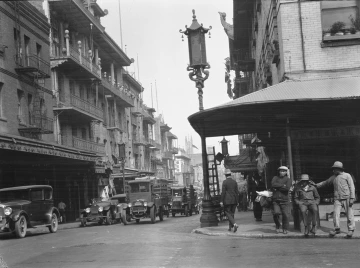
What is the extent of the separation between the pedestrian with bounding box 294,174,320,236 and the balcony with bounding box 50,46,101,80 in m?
25.5

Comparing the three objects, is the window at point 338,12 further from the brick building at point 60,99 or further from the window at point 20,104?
the window at point 20,104

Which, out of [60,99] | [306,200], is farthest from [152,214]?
[60,99]

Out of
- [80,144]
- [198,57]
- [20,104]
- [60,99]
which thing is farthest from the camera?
[80,144]

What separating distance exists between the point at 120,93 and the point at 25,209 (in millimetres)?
33296

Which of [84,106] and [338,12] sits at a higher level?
[84,106]

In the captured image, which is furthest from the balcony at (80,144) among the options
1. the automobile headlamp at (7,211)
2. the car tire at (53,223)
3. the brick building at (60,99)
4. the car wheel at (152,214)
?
the automobile headlamp at (7,211)

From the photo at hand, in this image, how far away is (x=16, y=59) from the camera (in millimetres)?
29516

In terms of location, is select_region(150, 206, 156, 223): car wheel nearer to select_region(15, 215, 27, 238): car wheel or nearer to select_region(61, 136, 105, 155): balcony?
select_region(15, 215, 27, 238): car wheel

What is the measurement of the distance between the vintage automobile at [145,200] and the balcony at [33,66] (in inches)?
323

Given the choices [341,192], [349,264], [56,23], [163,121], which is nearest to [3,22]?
[56,23]

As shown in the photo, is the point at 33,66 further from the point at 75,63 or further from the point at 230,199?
the point at 230,199

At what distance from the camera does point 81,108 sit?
131ft

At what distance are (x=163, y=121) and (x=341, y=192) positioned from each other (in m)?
83.1

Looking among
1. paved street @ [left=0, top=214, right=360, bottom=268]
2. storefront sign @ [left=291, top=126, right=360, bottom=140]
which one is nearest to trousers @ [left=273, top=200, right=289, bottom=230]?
paved street @ [left=0, top=214, right=360, bottom=268]
